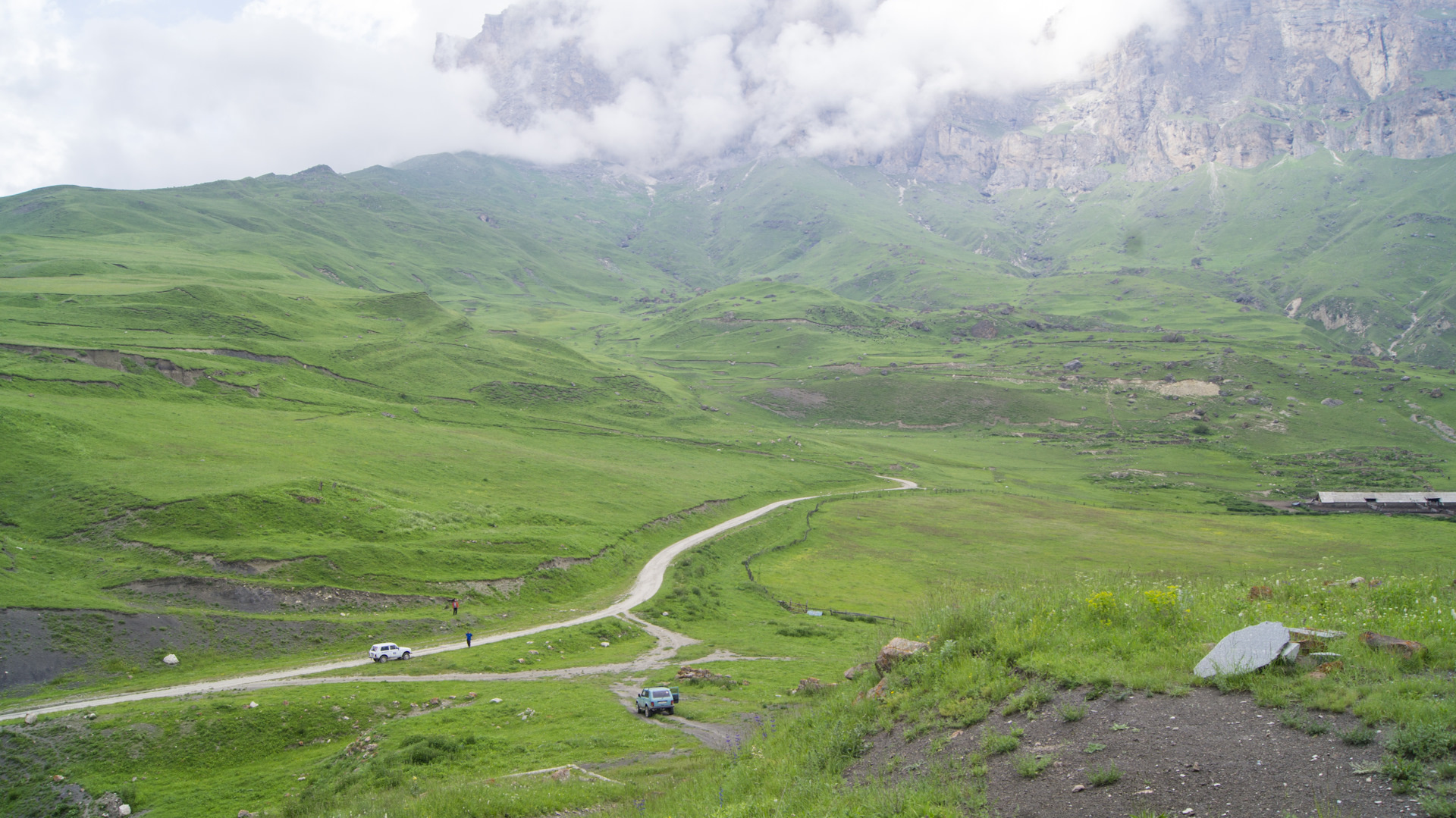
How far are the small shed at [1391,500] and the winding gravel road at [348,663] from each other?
117 metres

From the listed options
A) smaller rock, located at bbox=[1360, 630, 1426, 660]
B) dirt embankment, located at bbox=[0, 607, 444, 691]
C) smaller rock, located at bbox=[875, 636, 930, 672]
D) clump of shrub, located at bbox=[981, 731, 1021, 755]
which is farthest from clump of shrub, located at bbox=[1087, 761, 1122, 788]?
dirt embankment, located at bbox=[0, 607, 444, 691]

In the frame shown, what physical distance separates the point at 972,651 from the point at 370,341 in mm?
185293

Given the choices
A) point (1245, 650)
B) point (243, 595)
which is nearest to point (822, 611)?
point (243, 595)

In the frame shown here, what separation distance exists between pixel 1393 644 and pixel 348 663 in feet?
169

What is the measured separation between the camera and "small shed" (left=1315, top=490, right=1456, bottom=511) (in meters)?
125

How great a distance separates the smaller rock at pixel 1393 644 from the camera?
12.9 meters

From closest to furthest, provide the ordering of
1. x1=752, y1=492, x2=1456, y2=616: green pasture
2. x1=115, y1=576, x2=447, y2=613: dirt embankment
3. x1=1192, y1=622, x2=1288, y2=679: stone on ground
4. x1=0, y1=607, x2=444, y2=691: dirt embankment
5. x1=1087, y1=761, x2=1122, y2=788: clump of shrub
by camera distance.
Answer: x1=1087, y1=761, x2=1122, y2=788: clump of shrub
x1=1192, y1=622, x2=1288, y2=679: stone on ground
x1=0, y1=607, x2=444, y2=691: dirt embankment
x1=115, y1=576, x2=447, y2=613: dirt embankment
x1=752, y1=492, x2=1456, y2=616: green pasture

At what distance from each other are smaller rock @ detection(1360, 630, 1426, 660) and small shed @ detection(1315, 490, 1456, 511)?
152 m

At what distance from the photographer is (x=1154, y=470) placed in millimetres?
163000

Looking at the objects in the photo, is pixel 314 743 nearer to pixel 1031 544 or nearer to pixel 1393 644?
pixel 1393 644

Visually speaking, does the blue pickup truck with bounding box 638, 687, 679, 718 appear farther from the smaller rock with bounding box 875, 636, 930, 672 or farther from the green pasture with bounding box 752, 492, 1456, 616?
the green pasture with bounding box 752, 492, 1456, 616

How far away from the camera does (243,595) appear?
55.2 metres

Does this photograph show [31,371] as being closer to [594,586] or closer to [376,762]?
[594,586]

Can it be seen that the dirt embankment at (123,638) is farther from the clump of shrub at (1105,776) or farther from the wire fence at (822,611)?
the clump of shrub at (1105,776)
